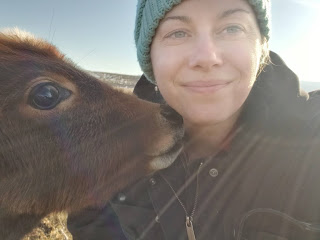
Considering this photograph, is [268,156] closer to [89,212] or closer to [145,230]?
[145,230]

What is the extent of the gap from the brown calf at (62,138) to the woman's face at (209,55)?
389 mm

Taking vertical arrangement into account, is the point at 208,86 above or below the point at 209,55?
below

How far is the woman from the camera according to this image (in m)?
2.14

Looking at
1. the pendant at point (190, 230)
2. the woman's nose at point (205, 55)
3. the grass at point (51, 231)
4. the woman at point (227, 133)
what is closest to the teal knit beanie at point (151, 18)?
the woman at point (227, 133)

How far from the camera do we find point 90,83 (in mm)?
2566

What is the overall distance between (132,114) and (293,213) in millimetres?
1488

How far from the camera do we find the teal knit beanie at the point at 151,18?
2.25 m

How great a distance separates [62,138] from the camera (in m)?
2.34

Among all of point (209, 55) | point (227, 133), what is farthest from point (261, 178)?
point (209, 55)

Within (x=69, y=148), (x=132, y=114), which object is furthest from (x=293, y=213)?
(x=69, y=148)

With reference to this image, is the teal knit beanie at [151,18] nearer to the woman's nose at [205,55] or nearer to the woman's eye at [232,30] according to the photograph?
the woman's eye at [232,30]

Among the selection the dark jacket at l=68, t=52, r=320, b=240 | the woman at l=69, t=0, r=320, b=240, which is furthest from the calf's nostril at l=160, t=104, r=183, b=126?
the dark jacket at l=68, t=52, r=320, b=240

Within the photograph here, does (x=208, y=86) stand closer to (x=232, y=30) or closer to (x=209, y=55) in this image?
(x=209, y=55)

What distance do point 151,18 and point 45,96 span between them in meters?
1.03
